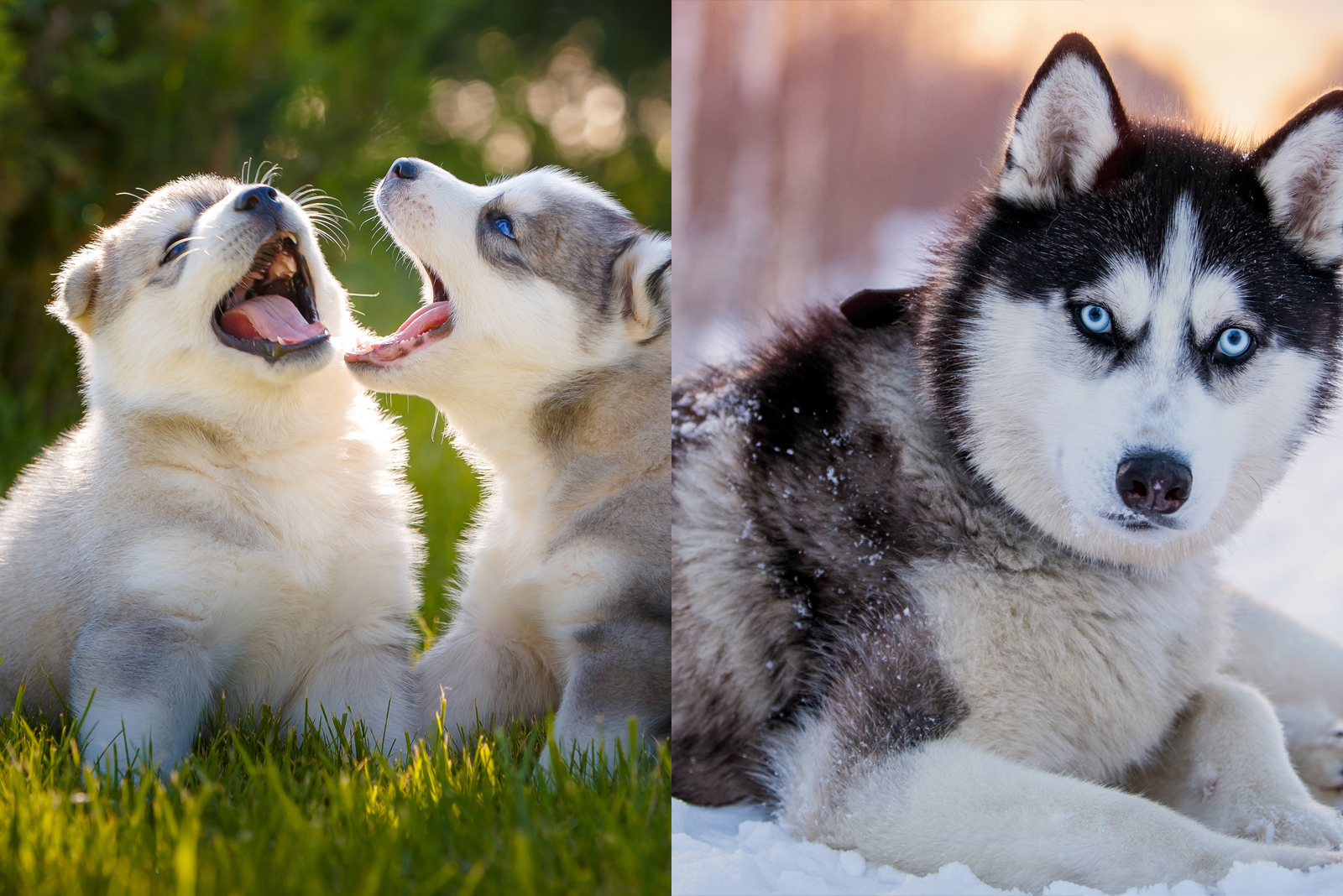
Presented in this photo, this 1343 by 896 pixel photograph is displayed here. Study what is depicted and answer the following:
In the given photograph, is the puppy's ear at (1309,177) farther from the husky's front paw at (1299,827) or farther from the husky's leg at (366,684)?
the husky's leg at (366,684)

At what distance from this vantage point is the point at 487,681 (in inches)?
102

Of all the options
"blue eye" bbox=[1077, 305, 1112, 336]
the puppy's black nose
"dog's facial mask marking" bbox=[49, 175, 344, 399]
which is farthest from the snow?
the puppy's black nose

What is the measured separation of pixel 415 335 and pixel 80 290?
2.82ft

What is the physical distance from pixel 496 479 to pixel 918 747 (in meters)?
1.20

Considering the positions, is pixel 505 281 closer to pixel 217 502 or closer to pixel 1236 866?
pixel 217 502

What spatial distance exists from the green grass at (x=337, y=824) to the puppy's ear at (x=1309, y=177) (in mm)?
1416

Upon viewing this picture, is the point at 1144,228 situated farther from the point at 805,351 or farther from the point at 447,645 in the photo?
the point at 447,645

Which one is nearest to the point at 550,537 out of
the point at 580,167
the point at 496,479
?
the point at 496,479

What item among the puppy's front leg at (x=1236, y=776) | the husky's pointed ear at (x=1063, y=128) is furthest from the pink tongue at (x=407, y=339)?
the puppy's front leg at (x=1236, y=776)

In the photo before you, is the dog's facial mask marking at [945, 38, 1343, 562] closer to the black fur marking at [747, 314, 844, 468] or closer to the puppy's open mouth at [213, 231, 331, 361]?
the black fur marking at [747, 314, 844, 468]

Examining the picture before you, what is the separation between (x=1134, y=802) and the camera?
6.09ft

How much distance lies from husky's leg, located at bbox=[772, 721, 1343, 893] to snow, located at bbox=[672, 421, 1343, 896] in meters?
0.02

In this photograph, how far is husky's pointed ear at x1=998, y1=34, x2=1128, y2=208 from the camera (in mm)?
1819

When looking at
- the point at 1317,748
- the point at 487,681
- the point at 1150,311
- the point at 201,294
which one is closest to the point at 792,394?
the point at 1150,311
